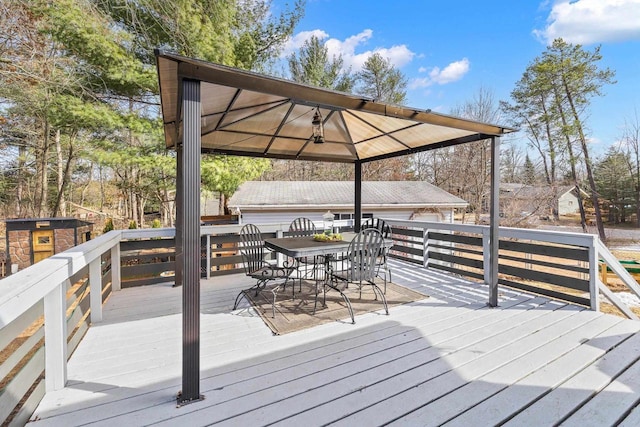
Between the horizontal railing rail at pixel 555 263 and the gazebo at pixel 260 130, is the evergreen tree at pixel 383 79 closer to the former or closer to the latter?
the gazebo at pixel 260 130

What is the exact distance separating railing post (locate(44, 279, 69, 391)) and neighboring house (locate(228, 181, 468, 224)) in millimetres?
6718

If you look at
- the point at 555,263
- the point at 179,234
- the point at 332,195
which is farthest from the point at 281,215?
the point at 555,263

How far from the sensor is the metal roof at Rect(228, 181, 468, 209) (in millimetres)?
9297

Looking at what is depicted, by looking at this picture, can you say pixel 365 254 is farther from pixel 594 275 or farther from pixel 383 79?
pixel 383 79

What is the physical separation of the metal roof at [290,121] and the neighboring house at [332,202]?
3.82 metres

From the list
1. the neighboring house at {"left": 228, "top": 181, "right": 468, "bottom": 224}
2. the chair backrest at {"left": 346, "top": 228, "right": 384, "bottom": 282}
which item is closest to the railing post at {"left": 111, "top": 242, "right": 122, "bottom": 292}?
the chair backrest at {"left": 346, "top": 228, "right": 384, "bottom": 282}

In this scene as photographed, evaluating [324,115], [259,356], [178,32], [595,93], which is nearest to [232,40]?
[178,32]

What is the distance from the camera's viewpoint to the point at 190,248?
189 centimetres

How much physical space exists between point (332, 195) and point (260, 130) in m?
6.33

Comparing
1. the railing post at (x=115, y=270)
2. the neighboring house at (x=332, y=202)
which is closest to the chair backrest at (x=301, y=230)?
the railing post at (x=115, y=270)

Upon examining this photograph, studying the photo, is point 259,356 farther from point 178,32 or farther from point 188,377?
point 178,32

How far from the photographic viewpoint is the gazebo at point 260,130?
189cm

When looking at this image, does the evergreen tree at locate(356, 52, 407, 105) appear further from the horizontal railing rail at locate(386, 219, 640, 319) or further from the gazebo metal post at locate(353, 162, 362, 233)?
the horizontal railing rail at locate(386, 219, 640, 319)

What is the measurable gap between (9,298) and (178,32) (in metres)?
6.69
